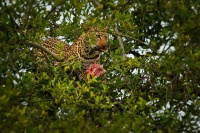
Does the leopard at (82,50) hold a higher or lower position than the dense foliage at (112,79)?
higher

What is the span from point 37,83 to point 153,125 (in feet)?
4.25

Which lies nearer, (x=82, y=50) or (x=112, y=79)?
(x=112, y=79)

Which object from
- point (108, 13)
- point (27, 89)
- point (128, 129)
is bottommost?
point (128, 129)

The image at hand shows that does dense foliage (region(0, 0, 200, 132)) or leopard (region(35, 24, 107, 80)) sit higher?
leopard (region(35, 24, 107, 80))

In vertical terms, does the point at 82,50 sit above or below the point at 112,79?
above

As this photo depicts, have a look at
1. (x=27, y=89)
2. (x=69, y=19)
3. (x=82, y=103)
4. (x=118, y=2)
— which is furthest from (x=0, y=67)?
(x=69, y=19)

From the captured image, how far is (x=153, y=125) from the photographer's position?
7.00 metres

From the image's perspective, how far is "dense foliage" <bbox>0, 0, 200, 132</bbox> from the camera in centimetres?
605

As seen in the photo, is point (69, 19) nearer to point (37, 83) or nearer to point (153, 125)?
point (37, 83)

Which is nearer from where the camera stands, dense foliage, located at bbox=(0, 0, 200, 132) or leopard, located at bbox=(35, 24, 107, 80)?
dense foliage, located at bbox=(0, 0, 200, 132)

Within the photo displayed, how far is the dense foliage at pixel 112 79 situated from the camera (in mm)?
6047

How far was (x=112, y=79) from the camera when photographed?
8.30m

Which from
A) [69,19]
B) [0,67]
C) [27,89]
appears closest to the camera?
[0,67]

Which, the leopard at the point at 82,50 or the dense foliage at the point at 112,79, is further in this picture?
the leopard at the point at 82,50
